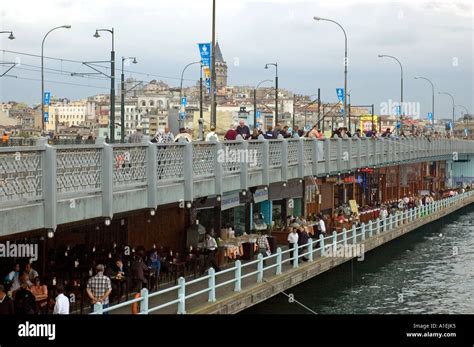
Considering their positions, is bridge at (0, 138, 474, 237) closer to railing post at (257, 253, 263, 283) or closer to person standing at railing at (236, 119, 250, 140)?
person standing at railing at (236, 119, 250, 140)

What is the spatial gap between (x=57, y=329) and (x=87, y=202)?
3.97m

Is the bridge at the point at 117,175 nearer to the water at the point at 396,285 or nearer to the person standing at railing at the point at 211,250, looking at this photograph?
the person standing at railing at the point at 211,250

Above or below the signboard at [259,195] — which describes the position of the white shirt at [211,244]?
below

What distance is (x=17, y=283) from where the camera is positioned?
61.1ft

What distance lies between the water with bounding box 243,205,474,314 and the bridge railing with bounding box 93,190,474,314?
2.97ft

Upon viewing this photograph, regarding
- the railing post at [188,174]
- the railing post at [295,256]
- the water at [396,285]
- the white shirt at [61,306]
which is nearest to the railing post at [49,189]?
the white shirt at [61,306]

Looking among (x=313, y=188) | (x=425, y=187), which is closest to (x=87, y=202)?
(x=313, y=188)

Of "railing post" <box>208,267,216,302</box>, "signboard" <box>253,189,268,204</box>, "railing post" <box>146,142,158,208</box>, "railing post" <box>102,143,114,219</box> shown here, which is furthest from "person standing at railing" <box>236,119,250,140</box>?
"railing post" <box>102,143,114,219</box>
